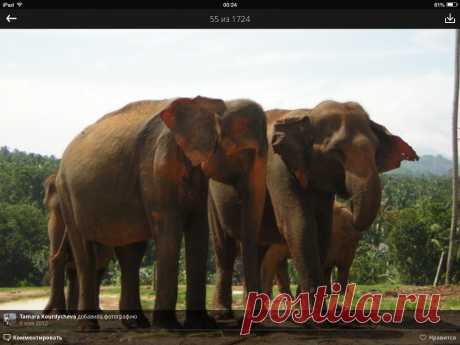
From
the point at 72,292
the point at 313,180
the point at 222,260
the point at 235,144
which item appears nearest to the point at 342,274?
the point at 222,260

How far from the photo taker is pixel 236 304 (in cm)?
1548

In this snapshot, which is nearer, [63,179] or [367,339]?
[367,339]

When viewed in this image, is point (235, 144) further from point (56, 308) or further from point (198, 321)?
point (56, 308)

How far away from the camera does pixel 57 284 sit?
11484mm

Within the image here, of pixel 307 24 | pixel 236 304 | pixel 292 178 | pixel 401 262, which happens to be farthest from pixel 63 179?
pixel 401 262

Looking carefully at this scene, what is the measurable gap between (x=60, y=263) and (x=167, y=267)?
3.54 m

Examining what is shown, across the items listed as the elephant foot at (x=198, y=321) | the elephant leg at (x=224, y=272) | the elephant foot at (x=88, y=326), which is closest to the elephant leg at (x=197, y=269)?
the elephant foot at (x=198, y=321)

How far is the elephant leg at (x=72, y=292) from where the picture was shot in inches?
442

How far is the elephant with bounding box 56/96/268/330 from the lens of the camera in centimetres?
821

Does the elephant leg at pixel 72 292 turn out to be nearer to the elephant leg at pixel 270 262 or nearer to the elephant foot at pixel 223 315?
the elephant foot at pixel 223 315

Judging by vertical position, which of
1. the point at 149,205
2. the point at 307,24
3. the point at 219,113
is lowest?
the point at 149,205

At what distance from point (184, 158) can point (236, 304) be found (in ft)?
25.2

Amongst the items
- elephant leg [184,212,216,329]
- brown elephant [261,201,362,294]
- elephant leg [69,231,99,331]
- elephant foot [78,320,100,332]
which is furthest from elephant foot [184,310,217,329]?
brown elephant [261,201,362,294]

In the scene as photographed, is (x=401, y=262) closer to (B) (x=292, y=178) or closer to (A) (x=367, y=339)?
(B) (x=292, y=178)
